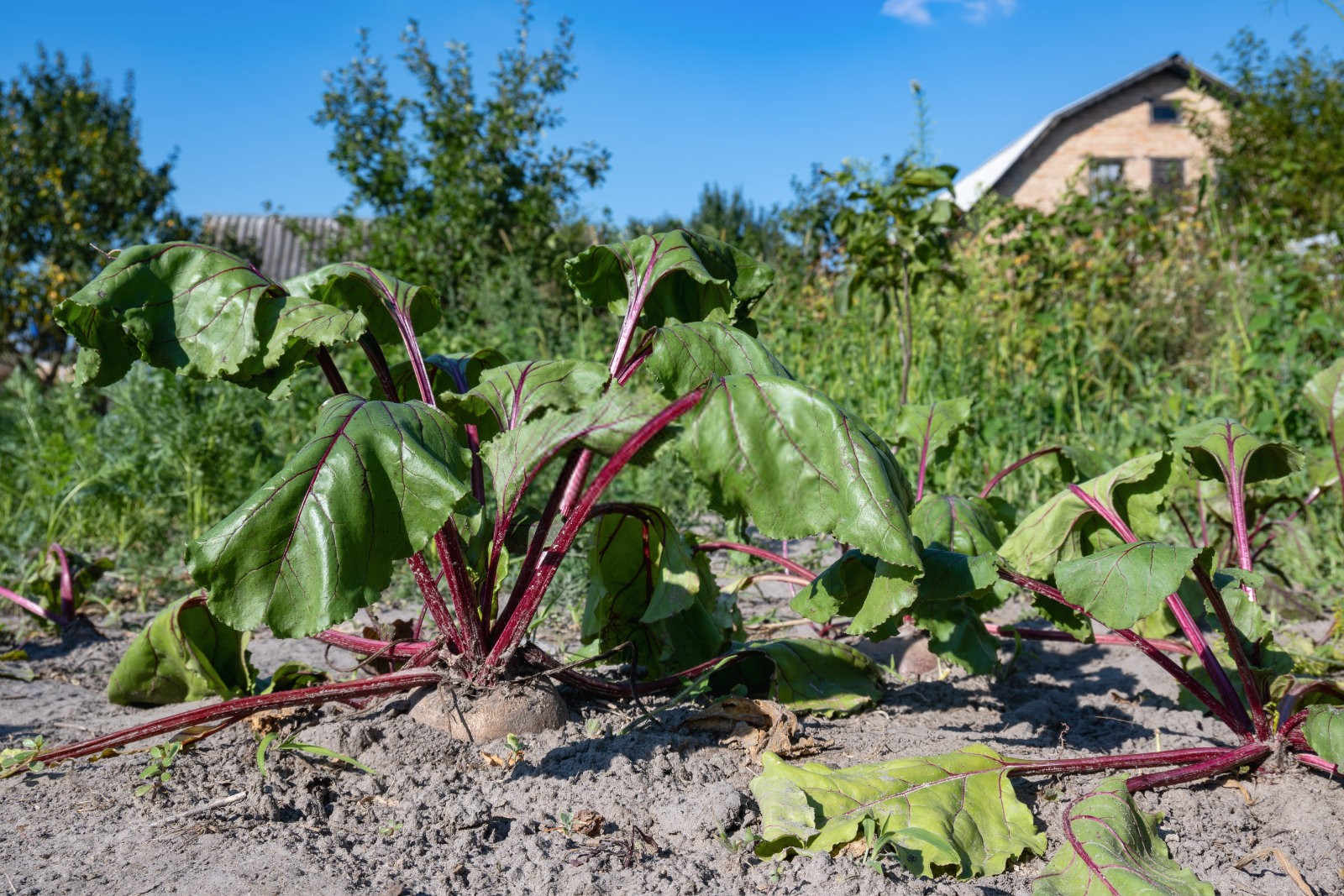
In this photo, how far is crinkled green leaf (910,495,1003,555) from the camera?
202cm

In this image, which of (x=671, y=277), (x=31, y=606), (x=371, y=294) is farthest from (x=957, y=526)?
(x=31, y=606)

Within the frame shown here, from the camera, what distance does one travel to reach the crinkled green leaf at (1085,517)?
6.27 ft

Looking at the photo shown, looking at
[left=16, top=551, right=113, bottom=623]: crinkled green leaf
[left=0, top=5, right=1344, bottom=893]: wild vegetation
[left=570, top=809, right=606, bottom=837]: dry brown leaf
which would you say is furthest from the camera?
[left=16, top=551, right=113, bottom=623]: crinkled green leaf

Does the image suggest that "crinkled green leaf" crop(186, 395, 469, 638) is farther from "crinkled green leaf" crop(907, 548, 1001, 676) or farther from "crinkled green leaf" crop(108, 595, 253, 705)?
"crinkled green leaf" crop(907, 548, 1001, 676)

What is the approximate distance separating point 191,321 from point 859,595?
4.39 feet

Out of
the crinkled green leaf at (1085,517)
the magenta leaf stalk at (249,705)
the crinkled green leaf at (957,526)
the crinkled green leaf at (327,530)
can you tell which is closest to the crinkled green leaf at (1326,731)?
the crinkled green leaf at (1085,517)

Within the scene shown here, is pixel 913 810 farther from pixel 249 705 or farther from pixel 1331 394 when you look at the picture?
pixel 1331 394

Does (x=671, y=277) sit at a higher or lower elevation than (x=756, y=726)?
higher

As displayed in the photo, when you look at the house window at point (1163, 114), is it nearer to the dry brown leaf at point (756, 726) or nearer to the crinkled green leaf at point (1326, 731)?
the crinkled green leaf at point (1326, 731)

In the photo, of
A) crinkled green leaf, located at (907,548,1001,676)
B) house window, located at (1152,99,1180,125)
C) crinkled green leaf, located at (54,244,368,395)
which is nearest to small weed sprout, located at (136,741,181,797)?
crinkled green leaf, located at (54,244,368,395)

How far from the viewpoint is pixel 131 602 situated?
3473 mm

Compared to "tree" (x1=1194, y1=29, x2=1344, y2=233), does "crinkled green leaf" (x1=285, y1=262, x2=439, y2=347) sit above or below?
below

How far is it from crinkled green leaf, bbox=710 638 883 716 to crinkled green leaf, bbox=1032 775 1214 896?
590mm

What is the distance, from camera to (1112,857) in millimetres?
1383
